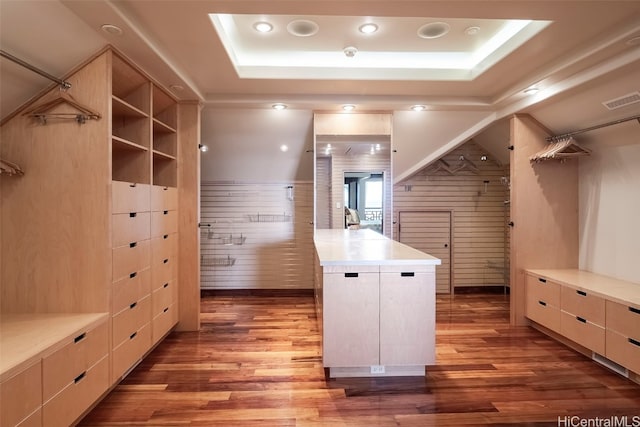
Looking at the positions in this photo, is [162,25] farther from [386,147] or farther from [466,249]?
[466,249]

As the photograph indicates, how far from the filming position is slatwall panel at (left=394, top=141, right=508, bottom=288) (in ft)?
18.1

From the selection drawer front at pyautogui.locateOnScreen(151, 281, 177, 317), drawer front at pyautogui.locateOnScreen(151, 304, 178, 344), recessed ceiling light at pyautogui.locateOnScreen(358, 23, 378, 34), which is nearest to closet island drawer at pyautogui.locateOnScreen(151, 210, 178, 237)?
drawer front at pyautogui.locateOnScreen(151, 281, 177, 317)

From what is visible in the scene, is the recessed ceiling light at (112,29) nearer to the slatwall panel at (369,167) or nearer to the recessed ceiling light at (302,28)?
the recessed ceiling light at (302,28)

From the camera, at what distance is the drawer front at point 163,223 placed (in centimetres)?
308

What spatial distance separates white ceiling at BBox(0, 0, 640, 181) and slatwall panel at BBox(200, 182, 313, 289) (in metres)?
1.29

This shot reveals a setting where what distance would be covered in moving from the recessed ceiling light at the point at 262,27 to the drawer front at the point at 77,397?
266 centimetres

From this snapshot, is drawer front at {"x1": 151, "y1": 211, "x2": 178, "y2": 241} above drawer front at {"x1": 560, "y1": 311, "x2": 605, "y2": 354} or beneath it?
above

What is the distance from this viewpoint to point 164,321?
3330 mm

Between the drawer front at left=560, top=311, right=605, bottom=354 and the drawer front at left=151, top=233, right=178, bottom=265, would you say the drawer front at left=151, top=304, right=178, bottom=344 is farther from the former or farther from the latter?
the drawer front at left=560, top=311, right=605, bottom=354

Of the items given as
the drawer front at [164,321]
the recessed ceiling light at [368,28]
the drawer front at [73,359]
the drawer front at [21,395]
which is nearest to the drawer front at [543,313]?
the recessed ceiling light at [368,28]

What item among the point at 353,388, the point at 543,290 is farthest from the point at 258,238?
the point at 543,290

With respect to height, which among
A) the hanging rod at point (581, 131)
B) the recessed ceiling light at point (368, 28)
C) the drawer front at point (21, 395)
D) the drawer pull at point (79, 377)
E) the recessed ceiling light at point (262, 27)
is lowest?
the drawer pull at point (79, 377)

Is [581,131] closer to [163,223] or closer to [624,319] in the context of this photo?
[624,319]

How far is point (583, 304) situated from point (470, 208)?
2616 mm
